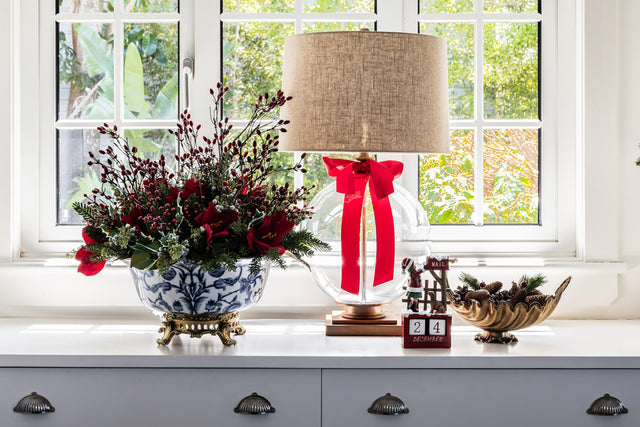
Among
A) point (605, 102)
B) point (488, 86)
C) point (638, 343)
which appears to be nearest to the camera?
point (638, 343)

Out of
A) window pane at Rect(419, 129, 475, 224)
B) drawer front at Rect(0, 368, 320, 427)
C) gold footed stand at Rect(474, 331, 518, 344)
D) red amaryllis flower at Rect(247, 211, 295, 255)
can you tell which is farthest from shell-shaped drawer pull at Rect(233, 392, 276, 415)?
window pane at Rect(419, 129, 475, 224)

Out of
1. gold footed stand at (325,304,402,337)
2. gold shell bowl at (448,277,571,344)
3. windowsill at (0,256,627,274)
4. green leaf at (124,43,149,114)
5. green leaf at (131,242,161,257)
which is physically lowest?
gold footed stand at (325,304,402,337)

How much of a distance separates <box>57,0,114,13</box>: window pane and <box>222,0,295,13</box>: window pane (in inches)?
14.9

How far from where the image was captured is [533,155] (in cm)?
222

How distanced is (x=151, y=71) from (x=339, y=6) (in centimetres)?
64

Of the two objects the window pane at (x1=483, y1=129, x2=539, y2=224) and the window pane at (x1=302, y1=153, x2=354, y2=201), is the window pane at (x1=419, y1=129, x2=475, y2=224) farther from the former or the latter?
the window pane at (x1=302, y1=153, x2=354, y2=201)

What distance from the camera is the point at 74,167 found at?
2.21 m

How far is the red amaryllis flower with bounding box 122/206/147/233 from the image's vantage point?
160 cm

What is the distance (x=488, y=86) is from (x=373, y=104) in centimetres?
72

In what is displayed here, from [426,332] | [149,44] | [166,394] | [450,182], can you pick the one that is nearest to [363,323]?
[426,332]

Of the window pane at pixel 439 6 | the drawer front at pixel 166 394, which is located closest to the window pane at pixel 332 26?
the window pane at pixel 439 6

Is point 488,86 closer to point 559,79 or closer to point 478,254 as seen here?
point 559,79

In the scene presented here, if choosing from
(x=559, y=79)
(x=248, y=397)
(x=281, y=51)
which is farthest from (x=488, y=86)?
(x=248, y=397)

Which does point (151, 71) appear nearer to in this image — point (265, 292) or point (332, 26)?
point (332, 26)
